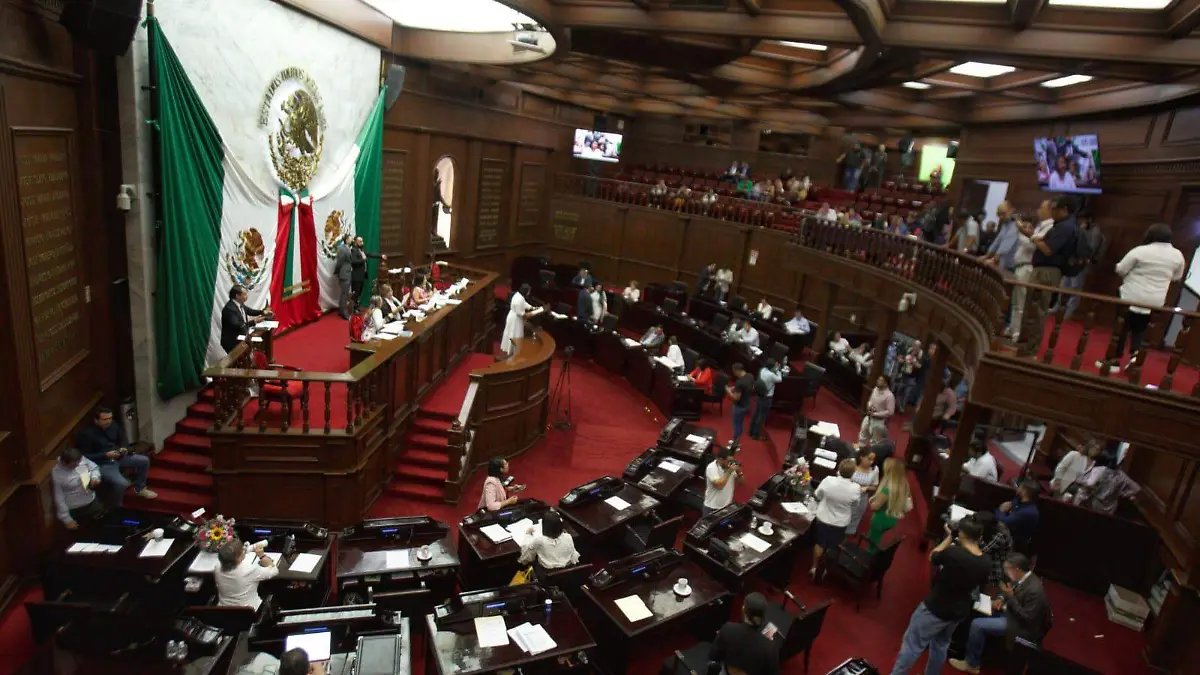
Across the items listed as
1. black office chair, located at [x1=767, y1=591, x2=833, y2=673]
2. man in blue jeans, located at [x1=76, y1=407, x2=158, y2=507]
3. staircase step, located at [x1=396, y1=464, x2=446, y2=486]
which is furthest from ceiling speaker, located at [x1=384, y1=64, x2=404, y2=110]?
black office chair, located at [x1=767, y1=591, x2=833, y2=673]

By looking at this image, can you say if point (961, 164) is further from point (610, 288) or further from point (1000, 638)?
point (1000, 638)

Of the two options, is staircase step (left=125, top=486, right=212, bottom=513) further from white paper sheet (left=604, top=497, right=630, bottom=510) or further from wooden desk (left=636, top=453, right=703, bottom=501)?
wooden desk (left=636, top=453, right=703, bottom=501)

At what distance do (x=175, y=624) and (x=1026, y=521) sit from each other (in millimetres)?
8448

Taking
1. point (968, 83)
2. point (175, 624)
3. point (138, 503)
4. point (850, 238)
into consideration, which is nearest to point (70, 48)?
point (138, 503)

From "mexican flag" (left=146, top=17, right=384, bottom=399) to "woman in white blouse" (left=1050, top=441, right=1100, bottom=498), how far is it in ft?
36.7

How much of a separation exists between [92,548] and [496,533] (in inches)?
138

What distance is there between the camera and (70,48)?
6.43 m

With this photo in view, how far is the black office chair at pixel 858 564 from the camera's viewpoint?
7074 millimetres

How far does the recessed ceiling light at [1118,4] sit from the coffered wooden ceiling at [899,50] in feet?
0.07

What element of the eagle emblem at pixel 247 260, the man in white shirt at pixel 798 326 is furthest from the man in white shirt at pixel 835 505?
the man in white shirt at pixel 798 326

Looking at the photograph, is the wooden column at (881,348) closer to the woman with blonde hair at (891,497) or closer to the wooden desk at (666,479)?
the woman with blonde hair at (891,497)

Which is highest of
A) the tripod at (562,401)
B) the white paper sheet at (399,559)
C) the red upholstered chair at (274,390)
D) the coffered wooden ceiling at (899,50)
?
the coffered wooden ceiling at (899,50)

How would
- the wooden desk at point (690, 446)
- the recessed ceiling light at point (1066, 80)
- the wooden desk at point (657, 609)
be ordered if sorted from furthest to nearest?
1. the recessed ceiling light at point (1066, 80)
2. the wooden desk at point (690, 446)
3. the wooden desk at point (657, 609)

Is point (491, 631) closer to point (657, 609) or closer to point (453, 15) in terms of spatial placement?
point (657, 609)
